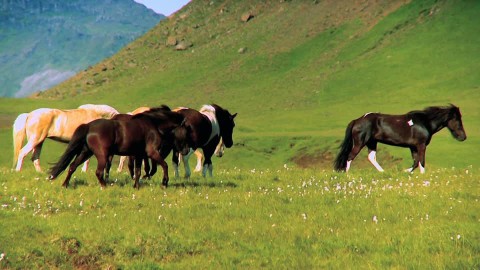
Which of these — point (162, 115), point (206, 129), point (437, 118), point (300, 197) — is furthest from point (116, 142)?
point (437, 118)

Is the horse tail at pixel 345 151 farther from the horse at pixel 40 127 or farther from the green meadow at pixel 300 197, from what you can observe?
the horse at pixel 40 127

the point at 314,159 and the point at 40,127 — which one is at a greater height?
the point at 40,127

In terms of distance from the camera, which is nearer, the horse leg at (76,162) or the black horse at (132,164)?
the horse leg at (76,162)

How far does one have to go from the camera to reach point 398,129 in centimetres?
2347

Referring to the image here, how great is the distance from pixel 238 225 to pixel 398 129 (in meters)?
11.7

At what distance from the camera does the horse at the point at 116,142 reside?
16766 mm

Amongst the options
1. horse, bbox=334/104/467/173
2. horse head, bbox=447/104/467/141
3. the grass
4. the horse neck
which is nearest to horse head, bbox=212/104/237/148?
horse, bbox=334/104/467/173

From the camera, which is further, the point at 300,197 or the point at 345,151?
the point at 345,151

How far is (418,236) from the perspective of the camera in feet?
40.4

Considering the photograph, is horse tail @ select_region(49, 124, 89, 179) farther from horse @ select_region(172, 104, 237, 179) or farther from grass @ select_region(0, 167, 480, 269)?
horse @ select_region(172, 104, 237, 179)

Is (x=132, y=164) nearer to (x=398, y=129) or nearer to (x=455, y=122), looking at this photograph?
(x=398, y=129)

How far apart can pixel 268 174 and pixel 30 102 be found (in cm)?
12504

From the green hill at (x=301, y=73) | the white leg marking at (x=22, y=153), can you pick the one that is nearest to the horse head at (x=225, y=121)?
the white leg marking at (x=22, y=153)

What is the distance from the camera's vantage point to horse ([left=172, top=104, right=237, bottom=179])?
789 inches
